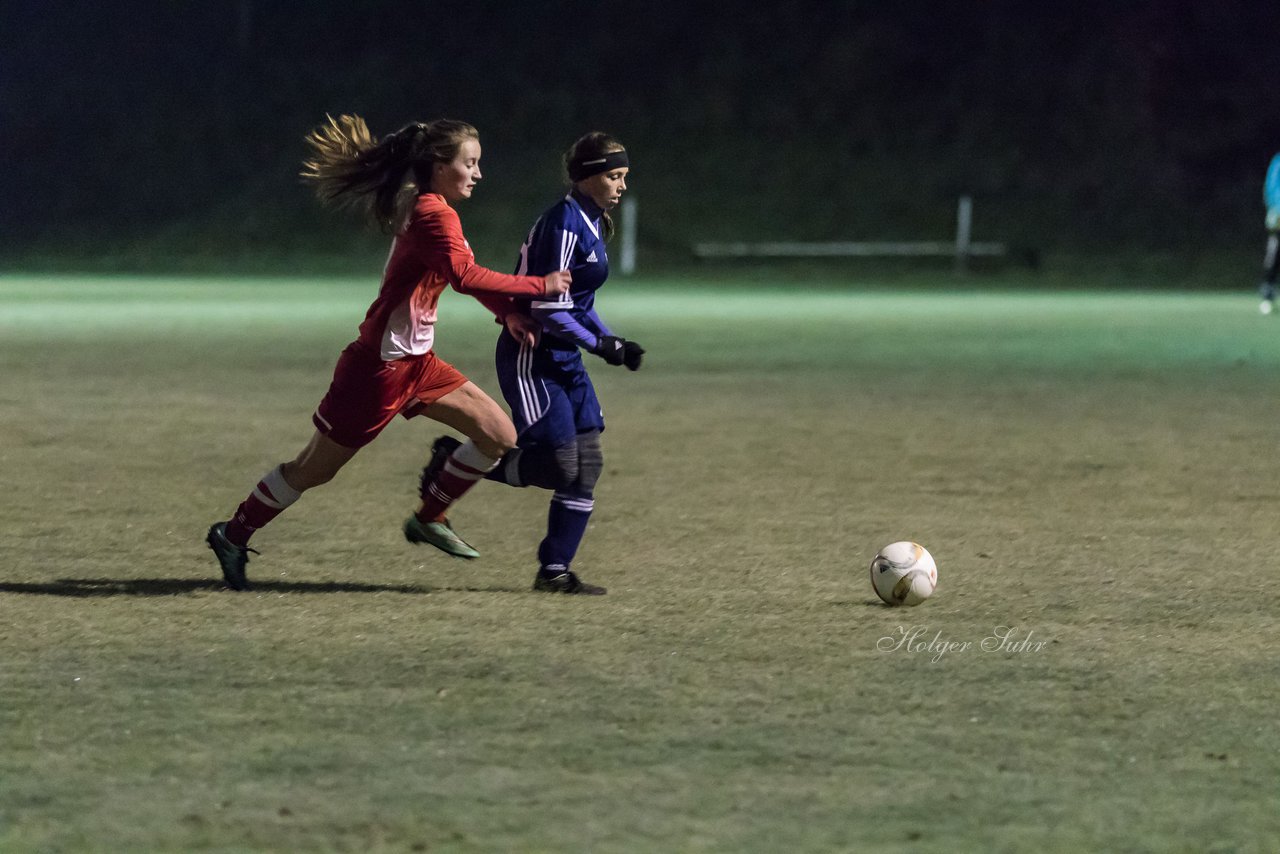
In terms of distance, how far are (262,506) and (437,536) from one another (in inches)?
28.2

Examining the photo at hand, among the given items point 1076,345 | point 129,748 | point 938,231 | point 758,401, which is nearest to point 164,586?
point 129,748

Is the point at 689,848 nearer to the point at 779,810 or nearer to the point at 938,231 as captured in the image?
the point at 779,810

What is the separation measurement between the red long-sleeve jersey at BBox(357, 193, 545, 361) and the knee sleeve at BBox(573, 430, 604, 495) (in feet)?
1.96

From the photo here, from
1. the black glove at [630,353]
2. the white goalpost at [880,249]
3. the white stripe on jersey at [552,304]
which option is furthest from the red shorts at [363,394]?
the white goalpost at [880,249]

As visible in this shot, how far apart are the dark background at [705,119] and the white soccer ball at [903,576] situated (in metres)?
32.2

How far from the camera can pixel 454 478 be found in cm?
711

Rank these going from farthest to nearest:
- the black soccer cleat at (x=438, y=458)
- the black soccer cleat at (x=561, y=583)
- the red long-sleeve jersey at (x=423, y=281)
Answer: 1. the black soccer cleat at (x=438, y=458)
2. the black soccer cleat at (x=561, y=583)
3. the red long-sleeve jersey at (x=423, y=281)

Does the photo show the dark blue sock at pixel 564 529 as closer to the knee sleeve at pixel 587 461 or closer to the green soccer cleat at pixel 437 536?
the knee sleeve at pixel 587 461

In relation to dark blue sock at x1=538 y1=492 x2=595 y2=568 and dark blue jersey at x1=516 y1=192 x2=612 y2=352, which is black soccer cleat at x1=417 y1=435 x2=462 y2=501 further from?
dark blue jersey at x1=516 y1=192 x2=612 y2=352

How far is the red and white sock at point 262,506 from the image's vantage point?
6828 millimetres

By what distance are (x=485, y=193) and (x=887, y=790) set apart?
38.7 m

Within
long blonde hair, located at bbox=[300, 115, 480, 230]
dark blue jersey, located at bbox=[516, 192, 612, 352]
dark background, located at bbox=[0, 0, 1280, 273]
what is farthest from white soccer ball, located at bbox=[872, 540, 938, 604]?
dark background, located at bbox=[0, 0, 1280, 273]

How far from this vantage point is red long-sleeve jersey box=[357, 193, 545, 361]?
643 cm

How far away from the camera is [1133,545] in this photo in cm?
786
